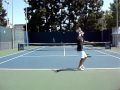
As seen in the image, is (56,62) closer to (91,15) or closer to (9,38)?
(9,38)

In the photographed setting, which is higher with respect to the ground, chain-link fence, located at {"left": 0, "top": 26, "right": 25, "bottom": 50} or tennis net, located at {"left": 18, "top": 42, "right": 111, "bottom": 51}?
chain-link fence, located at {"left": 0, "top": 26, "right": 25, "bottom": 50}

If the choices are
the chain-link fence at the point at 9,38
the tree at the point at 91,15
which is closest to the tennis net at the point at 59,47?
the chain-link fence at the point at 9,38

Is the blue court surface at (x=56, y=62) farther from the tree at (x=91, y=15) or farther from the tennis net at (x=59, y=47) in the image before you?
the tree at (x=91, y=15)

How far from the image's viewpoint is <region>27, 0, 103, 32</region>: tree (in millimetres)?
69000

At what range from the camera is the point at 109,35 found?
54.8 metres

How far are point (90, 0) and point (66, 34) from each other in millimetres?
8934

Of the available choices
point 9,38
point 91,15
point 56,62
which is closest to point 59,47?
point 9,38

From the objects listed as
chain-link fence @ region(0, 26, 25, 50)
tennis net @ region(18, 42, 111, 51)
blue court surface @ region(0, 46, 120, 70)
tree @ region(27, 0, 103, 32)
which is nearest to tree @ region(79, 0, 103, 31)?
tree @ region(27, 0, 103, 32)

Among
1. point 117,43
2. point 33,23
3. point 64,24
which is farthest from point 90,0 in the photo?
point 117,43

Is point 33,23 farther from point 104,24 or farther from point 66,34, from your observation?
point 104,24

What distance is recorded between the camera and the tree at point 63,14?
226 ft

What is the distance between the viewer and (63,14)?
70.5 metres

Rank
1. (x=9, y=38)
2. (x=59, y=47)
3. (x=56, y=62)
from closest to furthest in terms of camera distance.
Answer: (x=56, y=62) → (x=9, y=38) → (x=59, y=47)

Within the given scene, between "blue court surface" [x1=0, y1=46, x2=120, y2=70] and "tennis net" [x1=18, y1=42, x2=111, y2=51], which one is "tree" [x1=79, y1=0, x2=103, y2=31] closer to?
"tennis net" [x1=18, y1=42, x2=111, y2=51]
